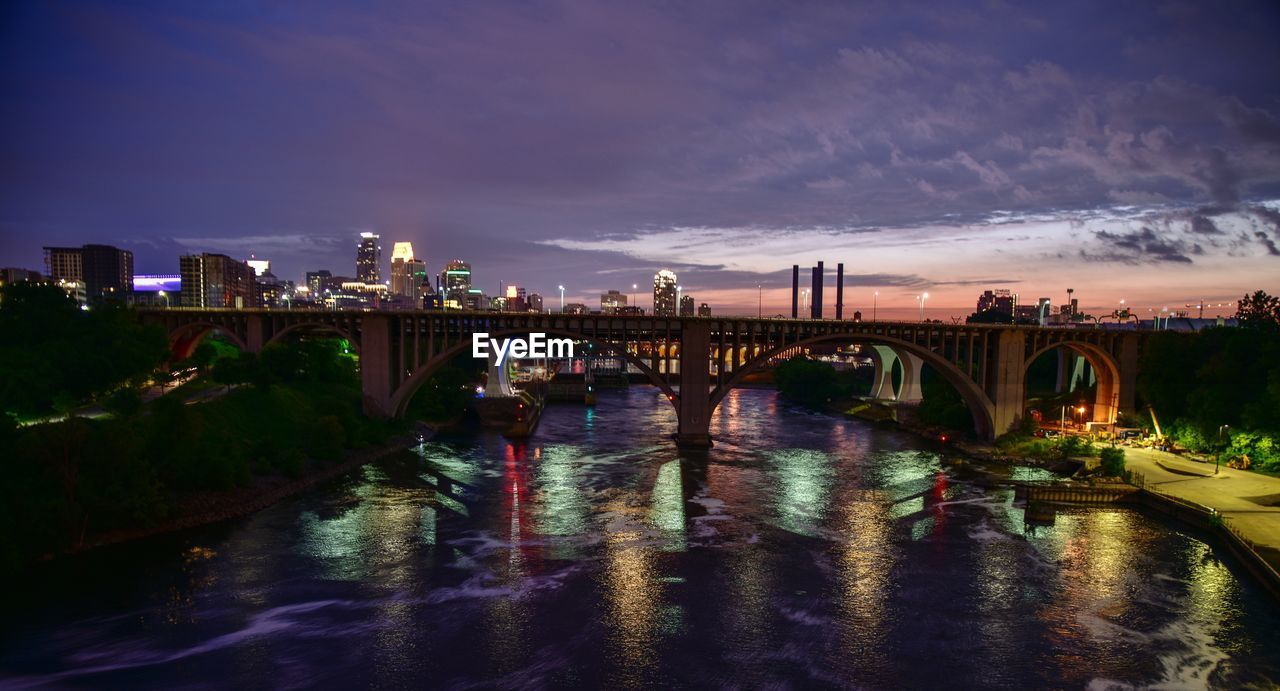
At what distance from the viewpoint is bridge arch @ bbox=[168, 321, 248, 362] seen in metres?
59.6

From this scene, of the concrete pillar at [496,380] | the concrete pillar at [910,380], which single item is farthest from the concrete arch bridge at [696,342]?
the concrete pillar at [910,380]

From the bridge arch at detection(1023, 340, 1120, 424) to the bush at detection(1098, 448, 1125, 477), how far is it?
1539 cm

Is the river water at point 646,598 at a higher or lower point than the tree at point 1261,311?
lower

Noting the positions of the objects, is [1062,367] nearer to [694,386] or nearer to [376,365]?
[694,386]

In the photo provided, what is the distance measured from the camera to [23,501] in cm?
2775

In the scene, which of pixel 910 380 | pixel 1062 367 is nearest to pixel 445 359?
pixel 910 380

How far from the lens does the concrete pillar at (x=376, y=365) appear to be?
56.4 m

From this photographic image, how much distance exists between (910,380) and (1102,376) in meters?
21.5

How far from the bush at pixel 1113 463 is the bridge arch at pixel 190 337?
6622 centimetres

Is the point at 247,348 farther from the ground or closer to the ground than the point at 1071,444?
farther from the ground

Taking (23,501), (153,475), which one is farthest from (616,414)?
(23,501)

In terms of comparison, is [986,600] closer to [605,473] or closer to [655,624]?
[655,624]

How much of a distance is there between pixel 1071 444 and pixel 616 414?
45315 mm

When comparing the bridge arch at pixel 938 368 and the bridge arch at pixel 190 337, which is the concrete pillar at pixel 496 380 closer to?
the bridge arch at pixel 190 337
